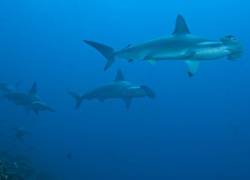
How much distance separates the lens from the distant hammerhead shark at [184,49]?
26.6 feet

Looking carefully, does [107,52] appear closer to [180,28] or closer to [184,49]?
[180,28]

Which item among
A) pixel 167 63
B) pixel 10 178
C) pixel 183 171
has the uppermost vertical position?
pixel 167 63

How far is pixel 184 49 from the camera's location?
9.08m

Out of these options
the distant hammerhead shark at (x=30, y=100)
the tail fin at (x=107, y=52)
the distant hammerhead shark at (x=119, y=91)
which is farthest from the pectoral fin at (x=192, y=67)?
the distant hammerhead shark at (x=30, y=100)

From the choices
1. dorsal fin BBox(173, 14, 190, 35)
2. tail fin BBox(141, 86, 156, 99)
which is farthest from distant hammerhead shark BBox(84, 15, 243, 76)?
tail fin BBox(141, 86, 156, 99)

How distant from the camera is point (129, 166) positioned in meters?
37.2

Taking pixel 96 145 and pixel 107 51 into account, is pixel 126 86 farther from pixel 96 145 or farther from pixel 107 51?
pixel 96 145

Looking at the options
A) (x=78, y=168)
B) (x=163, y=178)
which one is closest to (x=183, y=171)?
(x=163, y=178)

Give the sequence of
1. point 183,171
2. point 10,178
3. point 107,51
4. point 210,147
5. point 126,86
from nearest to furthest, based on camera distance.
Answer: point 10,178
point 107,51
point 126,86
point 183,171
point 210,147

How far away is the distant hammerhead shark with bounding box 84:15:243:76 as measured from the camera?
8.11 m

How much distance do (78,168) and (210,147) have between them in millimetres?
24587

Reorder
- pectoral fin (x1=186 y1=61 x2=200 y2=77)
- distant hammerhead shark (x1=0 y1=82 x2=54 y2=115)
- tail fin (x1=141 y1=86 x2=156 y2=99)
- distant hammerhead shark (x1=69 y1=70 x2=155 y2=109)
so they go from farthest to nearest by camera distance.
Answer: distant hammerhead shark (x1=0 y1=82 x2=54 y2=115)
distant hammerhead shark (x1=69 y1=70 x2=155 y2=109)
tail fin (x1=141 y1=86 x2=156 y2=99)
pectoral fin (x1=186 y1=61 x2=200 y2=77)

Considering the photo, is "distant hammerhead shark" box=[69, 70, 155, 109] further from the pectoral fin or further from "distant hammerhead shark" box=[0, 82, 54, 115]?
the pectoral fin

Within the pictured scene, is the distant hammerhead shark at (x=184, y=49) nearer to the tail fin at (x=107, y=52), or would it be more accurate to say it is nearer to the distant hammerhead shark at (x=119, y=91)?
the tail fin at (x=107, y=52)
